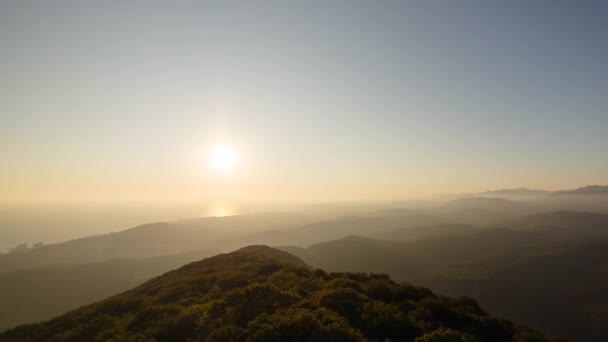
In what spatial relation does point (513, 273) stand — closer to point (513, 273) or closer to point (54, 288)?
point (513, 273)

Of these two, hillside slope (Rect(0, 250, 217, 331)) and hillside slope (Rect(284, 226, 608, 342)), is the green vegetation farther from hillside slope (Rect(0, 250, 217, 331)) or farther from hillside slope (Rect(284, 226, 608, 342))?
hillside slope (Rect(0, 250, 217, 331))

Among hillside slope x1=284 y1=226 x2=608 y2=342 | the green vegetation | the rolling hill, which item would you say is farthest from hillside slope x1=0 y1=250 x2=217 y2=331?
the green vegetation

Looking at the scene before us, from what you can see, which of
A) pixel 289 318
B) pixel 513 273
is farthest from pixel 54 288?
pixel 513 273

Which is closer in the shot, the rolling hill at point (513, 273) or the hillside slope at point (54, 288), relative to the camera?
the rolling hill at point (513, 273)

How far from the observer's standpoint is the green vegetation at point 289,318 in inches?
476

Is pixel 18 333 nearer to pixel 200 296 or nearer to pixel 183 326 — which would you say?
pixel 200 296

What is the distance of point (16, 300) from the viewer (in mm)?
114062

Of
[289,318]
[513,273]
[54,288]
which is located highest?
[289,318]

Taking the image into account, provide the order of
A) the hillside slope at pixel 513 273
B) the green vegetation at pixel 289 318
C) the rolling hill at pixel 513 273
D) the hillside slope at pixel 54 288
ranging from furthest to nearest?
the hillside slope at pixel 54 288, the rolling hill at pixel 513 273, the hillside slope at pixel 513 273, the green vegetation at pixel 289 318

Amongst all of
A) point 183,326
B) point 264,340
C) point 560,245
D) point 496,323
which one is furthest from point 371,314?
point 560,245

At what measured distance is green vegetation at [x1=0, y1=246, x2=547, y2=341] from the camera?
39.7 ft

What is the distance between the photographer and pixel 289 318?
1259cm

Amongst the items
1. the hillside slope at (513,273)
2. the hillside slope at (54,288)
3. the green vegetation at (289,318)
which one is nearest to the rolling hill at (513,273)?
the hillside slope at (513,273)

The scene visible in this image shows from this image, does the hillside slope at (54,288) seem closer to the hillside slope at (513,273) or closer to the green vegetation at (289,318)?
the hillside slope at (513,273)
